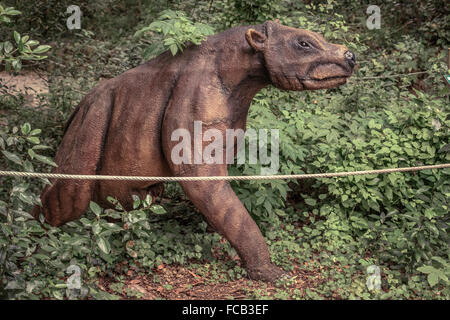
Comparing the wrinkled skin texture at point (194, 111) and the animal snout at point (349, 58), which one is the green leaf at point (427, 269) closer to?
the wrinkled skin texture at point (194, 111)

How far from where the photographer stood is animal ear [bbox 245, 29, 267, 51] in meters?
4.14

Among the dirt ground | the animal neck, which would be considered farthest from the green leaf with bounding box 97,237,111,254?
the animal neck

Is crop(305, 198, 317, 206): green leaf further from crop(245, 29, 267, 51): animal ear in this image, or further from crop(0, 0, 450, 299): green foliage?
crop(245, 29, 267, 51): animal ear

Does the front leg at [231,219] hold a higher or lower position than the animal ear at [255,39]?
lower

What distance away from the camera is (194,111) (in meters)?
4.21

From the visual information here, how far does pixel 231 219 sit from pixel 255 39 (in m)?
1.45

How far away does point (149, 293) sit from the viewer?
4.25 meters

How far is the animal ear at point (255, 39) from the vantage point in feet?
13.6

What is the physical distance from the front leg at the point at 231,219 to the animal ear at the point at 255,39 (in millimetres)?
995
